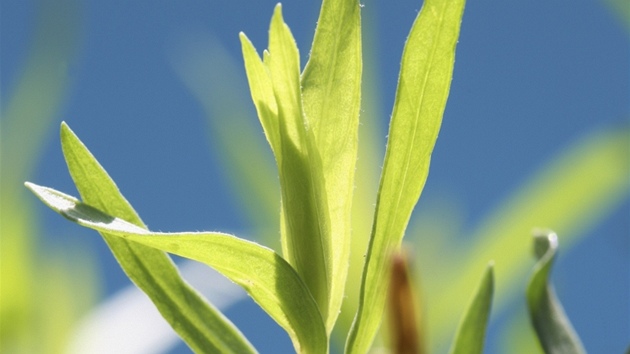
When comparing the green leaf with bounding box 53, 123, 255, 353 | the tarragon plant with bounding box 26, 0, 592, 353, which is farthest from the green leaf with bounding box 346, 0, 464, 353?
the green leaf with bounding box 53, 123, 255, 353

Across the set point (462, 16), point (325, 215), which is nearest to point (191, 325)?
point (325, 215)

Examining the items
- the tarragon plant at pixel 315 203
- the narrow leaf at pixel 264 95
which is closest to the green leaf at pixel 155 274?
the tarragon plant at pixel 315 203

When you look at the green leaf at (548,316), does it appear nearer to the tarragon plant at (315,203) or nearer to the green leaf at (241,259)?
the tarragon plant at (315,203)

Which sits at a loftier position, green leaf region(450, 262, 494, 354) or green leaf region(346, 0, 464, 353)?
green leaf region(346, 0, 464, 353)

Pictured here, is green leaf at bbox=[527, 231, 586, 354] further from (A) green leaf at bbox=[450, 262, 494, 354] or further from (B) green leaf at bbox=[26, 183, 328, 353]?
(B) green leaf at bbox=[26, 183, 328, 353]

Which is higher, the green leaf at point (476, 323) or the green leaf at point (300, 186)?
the green leaf at point (300, 186)

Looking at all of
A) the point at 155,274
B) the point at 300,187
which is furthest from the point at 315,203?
the point at 155,274

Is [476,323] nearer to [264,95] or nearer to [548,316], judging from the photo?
[548,316]
